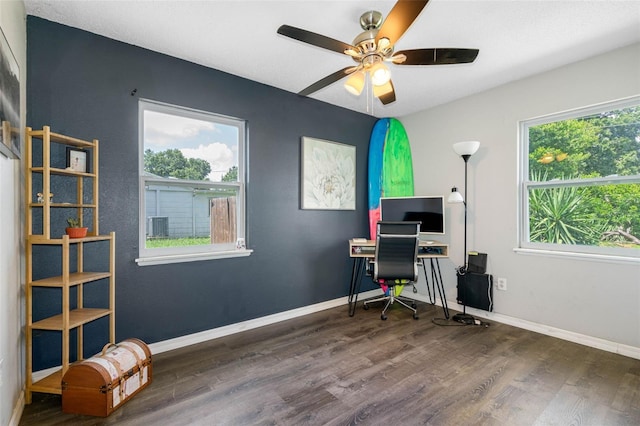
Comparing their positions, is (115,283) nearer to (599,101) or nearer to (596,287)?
(596,287)

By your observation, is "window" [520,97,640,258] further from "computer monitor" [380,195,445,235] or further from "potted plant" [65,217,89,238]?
"potted plant" [65,217,89,238]

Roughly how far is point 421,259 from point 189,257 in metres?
2.68

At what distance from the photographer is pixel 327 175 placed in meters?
3.85

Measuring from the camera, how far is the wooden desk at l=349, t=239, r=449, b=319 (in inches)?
140

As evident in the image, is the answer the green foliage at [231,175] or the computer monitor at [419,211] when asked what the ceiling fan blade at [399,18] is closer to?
the green foliage at [231,175]

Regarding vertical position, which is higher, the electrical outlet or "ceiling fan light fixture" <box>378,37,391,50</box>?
"ceiling fan light fixture" <box>378,37,391,50</box>

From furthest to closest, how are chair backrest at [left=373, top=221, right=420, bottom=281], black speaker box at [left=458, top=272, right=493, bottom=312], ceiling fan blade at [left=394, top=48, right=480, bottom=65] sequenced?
black speaker box at [left=458, top=272, right=493, bottom=312] < chair backrest at [left=373, top=221, right=420, bottom=281] < ceiling fan blade at [left=394, top=48, right=480, bottom=65]

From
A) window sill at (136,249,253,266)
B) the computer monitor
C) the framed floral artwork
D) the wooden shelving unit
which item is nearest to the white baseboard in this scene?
the wooden shelving unit

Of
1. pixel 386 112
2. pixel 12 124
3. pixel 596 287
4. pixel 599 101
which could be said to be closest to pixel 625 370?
pixel 596 287

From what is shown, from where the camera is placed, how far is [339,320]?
3375mm

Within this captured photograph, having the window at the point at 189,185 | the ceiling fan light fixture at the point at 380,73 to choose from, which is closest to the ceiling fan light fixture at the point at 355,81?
the ceiling fan light fixture at the point at 380,73

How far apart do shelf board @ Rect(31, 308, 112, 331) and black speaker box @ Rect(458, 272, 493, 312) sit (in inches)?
136

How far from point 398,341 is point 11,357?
273cm

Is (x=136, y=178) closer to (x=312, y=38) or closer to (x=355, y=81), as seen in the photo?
(x=312, y=38)
